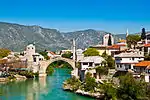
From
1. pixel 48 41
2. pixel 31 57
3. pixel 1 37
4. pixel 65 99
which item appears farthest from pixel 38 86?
pixel 48 41

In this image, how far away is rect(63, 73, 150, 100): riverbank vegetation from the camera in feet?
66.3

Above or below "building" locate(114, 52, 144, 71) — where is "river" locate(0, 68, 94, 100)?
below

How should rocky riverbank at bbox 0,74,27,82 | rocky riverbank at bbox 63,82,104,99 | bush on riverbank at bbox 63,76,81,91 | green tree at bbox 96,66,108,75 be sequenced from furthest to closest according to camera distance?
rocky riverbank at bbox 0,74,27,82, bush on riverbank at bbox 63,76,81,91, green tree at bbox 96,66,108,75, rocky riverbank at bbox 63,82,104,99

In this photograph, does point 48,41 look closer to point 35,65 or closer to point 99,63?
point 35,65

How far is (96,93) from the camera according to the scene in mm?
23562

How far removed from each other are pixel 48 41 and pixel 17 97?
153625mm

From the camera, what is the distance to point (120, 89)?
21.3 metres

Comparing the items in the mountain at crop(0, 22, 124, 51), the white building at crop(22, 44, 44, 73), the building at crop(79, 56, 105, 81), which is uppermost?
the mountain at crop(0, 22, 124, 51)

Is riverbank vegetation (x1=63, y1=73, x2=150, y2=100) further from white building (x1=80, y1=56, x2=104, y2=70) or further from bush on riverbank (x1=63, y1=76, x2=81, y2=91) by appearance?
white building (x1=80, y1=56, x2=104, y2=70)

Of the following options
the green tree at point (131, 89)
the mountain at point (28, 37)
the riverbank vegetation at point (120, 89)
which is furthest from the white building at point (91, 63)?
the mountain at point (28, 37)

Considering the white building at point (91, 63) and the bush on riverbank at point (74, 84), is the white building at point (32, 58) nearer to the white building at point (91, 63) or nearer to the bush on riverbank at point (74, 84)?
the white building at point (91, 63)

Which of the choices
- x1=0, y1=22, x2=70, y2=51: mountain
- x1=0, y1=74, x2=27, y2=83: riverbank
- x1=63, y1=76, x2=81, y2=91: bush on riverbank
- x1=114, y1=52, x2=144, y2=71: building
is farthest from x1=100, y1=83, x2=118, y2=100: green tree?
x1=0, y1=22, x2=70, y2=51: mountain

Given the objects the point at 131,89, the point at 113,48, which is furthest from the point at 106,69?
the point at 113,48

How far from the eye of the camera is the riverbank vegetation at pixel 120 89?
66.3ft
